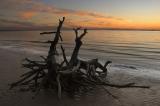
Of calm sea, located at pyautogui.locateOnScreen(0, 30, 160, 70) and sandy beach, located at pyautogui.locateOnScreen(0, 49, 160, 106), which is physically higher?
sandy beach, located at pyautogui.locateOnScreen(0, 49, 160, 106)

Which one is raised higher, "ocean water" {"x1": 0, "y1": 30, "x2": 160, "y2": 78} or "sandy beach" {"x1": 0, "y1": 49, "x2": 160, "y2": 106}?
"sandy beach" {"x1": 0, "y1": 49, "x2": 160, "y2": 106}

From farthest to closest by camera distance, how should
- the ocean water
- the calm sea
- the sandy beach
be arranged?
the calm sea < the ocean water < the sandy beach

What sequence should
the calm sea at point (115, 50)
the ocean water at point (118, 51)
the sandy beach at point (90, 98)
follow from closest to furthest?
the sandy beach at point (90, 98)
the ocean water at point (118, 51)
the calm sea at point (115, 50)

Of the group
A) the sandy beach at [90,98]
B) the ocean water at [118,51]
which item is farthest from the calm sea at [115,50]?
the sandy beach at [90,98]

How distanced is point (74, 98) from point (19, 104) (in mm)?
2237

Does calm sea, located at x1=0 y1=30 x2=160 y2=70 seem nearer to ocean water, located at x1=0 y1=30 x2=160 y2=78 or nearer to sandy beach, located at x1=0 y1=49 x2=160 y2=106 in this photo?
ocean water, located at x1=0 y1=30 x2=160 y2=78

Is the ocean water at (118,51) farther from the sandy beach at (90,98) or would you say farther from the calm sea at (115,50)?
the sandy beach at (90,98)

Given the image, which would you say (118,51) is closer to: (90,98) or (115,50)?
(115,50)

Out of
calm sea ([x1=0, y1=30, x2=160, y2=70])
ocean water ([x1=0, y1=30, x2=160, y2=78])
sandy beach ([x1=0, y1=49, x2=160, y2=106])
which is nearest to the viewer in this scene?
sandy beach ([x1=0, y1=49, x2=160, y2=106])

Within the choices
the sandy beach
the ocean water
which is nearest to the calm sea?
the ocean water

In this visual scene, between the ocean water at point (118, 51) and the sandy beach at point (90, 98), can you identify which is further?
the ocean water at point (118, 51)

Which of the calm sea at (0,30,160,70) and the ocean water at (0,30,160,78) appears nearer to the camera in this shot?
the ocean water at (0,30,160,78)

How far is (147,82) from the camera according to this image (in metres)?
14.4

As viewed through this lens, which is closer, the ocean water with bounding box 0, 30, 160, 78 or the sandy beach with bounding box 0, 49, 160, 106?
the sandy beach with bounding box 0, 49, 160, 106
